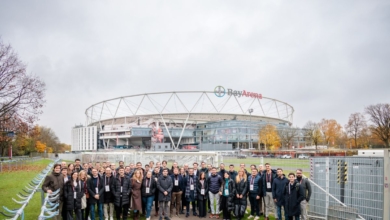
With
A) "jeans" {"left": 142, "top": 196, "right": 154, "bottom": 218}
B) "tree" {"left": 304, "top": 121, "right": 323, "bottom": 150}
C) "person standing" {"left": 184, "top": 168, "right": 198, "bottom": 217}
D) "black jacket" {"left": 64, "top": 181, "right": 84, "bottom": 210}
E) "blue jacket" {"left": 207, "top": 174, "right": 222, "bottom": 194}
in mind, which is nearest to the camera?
"black jacket" {"left": 64, "top": 181, "right": 84, "bottom": 210}

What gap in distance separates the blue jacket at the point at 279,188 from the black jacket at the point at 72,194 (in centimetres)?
552

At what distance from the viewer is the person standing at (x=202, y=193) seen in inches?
413

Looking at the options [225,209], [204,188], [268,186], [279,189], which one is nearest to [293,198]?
[279,189]

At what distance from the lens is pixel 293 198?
8609mm

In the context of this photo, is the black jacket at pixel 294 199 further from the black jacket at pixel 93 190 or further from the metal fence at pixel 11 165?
the metal fence at pixel 11 165

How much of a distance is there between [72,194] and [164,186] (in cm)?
275

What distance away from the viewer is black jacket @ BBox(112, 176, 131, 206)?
967cm

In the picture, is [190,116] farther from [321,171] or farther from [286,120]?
[321,171]

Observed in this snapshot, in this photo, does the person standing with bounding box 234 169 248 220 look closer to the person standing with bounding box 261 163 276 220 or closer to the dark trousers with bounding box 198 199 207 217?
the person standing with bounding box 261 163 276 220

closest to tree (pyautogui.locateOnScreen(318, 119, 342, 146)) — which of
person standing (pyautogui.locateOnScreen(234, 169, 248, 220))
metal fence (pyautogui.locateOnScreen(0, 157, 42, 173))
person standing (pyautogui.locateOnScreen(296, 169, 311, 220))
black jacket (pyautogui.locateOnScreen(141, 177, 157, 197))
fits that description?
metal fence (pyautogui.locateOnScreen(0, 157, 42, 173))

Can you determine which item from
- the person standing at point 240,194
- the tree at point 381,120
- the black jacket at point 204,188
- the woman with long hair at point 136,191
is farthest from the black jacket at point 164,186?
the tree at point 381,120

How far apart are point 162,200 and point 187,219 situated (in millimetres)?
1109

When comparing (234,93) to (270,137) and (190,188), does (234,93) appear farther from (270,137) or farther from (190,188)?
(190,188)

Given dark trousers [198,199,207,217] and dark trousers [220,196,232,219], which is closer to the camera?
dark trousers [220,196,232,219]
